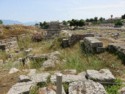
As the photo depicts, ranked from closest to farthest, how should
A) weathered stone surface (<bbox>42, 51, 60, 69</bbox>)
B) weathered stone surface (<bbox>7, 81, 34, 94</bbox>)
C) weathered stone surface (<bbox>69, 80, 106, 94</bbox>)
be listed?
weathered stone surface (<bbox>69, 80, 106, 94</bbox>)
weathered stone surface (<bbox>7, 81, 34, 94</bbox>)
weathered stone surface (<bbox>42, 51, 60, 69</bbox>)

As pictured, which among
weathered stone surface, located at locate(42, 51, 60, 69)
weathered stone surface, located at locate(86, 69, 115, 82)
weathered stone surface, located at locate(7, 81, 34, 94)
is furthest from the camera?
weathered stone surface, located at locate(42, 51, 60, 69)

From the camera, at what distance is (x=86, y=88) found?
224 inches

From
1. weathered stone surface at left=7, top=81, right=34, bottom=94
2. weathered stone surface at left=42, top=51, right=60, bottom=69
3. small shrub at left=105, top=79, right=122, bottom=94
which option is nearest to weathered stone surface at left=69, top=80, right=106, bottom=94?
small shrub at left=105, top=79, right=122, bottom=94

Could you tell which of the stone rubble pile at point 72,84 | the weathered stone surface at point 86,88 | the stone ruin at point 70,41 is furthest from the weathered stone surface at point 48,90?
the stone ruin at point 70,41

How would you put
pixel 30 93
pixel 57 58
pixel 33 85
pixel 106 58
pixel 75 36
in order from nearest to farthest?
pixel 30 93 < pixel 33 85 < pixel 106 58 < pixel 57 58 < pixel 75 36

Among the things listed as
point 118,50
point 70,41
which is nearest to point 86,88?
point 118,50

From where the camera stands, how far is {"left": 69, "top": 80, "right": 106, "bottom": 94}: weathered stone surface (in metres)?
5.51

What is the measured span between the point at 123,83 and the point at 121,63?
97.5 inches

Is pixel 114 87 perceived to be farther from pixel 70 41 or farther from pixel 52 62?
pixel 70 41

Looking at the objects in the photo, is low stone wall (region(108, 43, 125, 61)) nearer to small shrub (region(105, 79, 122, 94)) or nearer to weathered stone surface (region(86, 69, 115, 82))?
weathered stone surface (region(86, 69, 115, 82))

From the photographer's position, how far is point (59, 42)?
50.8 feet

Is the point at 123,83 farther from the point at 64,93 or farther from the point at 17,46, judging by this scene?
the point at 17,46

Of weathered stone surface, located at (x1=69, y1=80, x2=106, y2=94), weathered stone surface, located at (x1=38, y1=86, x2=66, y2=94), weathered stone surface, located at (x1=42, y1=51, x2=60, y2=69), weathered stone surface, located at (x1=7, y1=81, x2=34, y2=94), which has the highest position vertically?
weathered stone surface, located at (x1=69, y1=80, x2=106, y2=94)

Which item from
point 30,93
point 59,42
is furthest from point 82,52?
point 30,93
